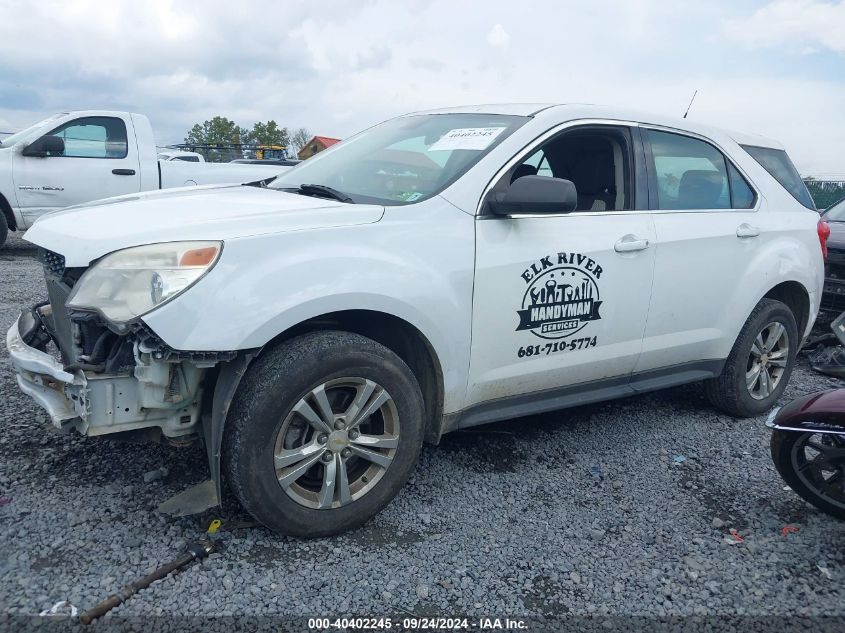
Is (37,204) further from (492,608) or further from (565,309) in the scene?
(492,608)

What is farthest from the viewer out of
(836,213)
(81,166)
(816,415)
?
(81,166)

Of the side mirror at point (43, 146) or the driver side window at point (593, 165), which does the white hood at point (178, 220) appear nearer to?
the driver side window at point (593, 165)

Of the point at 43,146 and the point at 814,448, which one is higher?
the point at 43,146

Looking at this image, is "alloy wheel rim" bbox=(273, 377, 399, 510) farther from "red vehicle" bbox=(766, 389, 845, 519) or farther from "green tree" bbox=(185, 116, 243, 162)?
"green tree" bbox=(185, 116, 243, 162)

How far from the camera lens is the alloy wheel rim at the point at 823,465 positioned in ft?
10.5

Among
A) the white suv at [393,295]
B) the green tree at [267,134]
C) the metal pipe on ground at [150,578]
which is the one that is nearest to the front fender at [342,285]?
the white suv at [393,295]

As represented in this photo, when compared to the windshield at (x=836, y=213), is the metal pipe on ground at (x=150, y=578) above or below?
below

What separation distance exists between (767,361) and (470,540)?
9.02ft

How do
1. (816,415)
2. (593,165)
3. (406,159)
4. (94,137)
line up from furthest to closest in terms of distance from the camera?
(94,137)
(593,165)
(406,159)
(816,415)

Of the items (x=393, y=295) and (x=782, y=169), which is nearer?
(x=393, y=295)

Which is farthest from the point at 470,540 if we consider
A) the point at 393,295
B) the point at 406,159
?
the point at 406,159

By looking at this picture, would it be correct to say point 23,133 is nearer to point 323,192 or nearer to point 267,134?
point 323,192

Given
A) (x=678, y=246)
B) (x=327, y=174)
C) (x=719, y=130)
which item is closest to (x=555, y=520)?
(x=678, y=246)

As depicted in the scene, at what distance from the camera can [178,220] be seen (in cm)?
265
